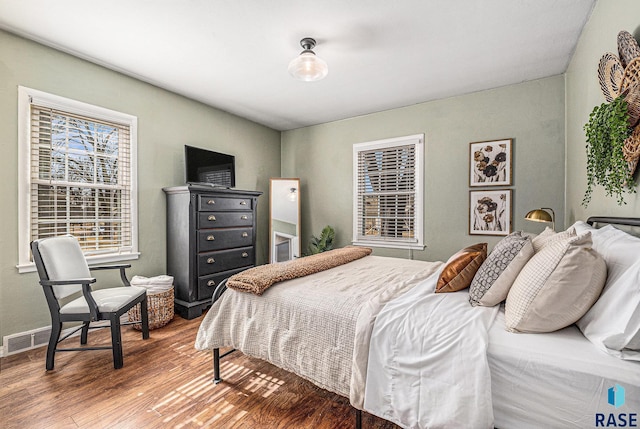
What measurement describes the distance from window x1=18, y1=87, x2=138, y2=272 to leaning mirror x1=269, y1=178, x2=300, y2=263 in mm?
2027

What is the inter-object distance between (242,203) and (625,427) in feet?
12.0

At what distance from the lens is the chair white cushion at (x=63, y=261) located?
220 centimetres

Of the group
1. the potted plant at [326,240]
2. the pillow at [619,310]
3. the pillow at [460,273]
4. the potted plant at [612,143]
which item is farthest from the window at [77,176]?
the potted plant at [612,143]

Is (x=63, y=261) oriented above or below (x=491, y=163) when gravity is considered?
below

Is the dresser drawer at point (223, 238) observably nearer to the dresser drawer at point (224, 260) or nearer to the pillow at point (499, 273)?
Answer: the dresser drawer at point (224, 260)

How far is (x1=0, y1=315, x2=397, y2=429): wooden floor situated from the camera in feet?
5.39

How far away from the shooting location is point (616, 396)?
0.92 m

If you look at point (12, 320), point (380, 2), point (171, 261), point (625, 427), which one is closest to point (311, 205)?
point (171, 261)

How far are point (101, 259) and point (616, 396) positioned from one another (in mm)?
3761

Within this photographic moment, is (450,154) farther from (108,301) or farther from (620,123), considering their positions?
(108,301)

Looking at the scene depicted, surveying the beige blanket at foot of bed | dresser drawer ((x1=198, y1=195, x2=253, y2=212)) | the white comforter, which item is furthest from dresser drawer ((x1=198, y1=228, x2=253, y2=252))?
the white comforter

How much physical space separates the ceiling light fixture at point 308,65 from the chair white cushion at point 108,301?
233 centimetres

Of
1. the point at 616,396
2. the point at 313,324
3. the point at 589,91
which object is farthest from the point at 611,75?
the point at 313,324

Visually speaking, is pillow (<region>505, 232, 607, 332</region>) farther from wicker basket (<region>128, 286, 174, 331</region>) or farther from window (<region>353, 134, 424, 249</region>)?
wicker basket (<region>128, 286, 174, 331</region>)
